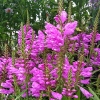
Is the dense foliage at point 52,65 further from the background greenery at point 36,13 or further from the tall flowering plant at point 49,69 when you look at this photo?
the background greenery at point 36,13

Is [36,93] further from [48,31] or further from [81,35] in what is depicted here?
[81,35]

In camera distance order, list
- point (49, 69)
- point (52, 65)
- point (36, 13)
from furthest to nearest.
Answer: point (36, 13) < point (52, 65) < point (49, 69)

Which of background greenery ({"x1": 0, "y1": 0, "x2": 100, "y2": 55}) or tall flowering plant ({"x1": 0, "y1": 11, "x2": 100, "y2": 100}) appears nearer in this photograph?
tall flowering plant ({"x1": 0, "y1": 11, "x2": 100, "y2": 100})

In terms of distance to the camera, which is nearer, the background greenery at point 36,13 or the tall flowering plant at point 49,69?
the tall flowering plant at point 49,69

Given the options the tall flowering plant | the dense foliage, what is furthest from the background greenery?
the tall flowering plant

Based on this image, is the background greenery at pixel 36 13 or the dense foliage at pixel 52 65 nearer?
the dense foliage at pixel 52 65

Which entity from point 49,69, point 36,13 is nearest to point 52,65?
point 49,69

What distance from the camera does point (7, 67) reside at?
6.70ft

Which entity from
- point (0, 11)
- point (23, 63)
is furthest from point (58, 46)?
point (0, 11)

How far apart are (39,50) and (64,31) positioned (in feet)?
0.78

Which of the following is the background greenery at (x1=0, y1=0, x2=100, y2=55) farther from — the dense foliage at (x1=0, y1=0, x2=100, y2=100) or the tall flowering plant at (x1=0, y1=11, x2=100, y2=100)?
the tall flowering plant at (x1=0, y1=11, x2=100, y2=100)

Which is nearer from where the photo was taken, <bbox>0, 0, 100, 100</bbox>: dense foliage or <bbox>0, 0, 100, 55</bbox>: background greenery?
<bbox>0, 0, 100, 100</bbox>: dense foliage

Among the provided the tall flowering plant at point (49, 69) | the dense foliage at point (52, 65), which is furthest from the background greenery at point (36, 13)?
the tall flowering plant at point (49, 69)

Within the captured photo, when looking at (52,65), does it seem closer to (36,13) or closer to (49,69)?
(49,69)
